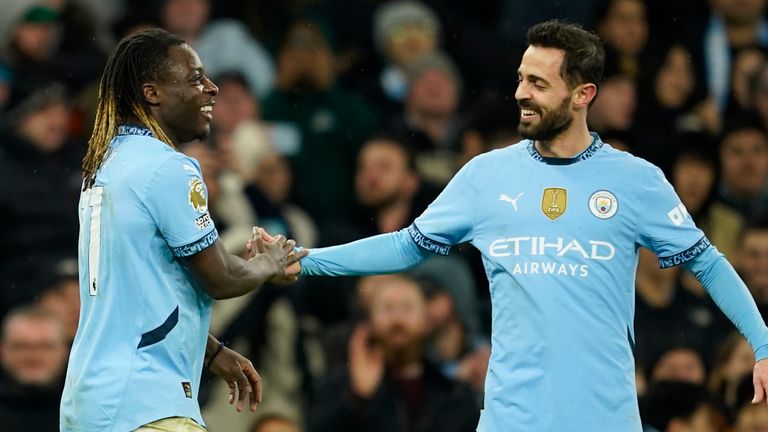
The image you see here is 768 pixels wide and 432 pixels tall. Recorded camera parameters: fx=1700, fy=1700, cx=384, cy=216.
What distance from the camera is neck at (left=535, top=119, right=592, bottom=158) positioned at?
6723 mm

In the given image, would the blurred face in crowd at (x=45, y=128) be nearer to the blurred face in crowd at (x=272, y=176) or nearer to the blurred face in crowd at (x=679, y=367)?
the blurred face in crowd at (x=272, y=176)

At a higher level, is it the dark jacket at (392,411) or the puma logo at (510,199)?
the puma logo at (510,199)

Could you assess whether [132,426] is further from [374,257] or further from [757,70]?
[757,70]

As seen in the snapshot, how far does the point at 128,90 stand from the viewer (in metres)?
6.27

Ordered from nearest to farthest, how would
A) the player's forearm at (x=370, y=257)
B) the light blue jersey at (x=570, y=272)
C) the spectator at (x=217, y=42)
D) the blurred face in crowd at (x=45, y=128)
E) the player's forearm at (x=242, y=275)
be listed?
the player's forearm at (x=242, y=275), the light blue jersey at (x=570, y=272), the player's forearm at (x=370, y=257), the blurred face in crowd at (x=45, y=128), the spectator at (x=217, y=42)

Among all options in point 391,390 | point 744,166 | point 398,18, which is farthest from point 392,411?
point 398,18

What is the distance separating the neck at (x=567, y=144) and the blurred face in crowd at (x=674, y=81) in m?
5.99

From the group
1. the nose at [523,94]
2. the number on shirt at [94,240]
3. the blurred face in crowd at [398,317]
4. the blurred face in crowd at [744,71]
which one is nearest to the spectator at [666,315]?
the blurred face in crowd at [398,317]

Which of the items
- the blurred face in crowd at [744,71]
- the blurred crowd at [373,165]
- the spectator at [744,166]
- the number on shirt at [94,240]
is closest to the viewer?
the number on shirt at [94,240]

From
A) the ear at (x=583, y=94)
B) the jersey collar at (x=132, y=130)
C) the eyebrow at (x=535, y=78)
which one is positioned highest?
the eyebrow at (x=535, y=78)

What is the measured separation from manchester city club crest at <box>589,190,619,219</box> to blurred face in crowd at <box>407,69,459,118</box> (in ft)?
18.2

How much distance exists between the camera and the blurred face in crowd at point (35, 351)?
31.2ft

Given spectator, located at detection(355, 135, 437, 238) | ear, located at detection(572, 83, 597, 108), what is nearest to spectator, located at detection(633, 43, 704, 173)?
spectator, located at detection(355, 135, 437, 238)

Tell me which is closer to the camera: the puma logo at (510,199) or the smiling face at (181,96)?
the smiling face at (181,96)
